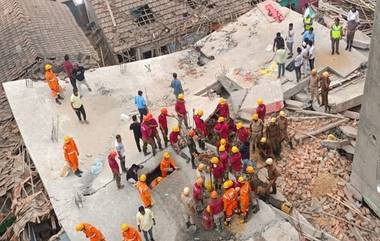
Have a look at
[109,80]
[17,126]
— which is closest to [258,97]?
[109,80]

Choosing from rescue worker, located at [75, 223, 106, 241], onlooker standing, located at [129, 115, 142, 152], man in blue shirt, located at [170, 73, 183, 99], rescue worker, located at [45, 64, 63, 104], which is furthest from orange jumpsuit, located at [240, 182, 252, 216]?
rescue worker, located at [45, 64, 63, 104]

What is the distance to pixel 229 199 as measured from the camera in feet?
53.8

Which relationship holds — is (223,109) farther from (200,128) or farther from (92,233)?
(92,233)

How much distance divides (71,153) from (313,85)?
8.82 m

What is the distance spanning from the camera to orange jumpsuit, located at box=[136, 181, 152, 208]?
17.1 metres

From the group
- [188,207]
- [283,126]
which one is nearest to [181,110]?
[283,126]

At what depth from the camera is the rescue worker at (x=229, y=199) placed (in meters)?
16.4

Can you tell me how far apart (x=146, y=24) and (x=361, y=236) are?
15.6 meters

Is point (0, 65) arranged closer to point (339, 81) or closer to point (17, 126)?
point (17, 126)

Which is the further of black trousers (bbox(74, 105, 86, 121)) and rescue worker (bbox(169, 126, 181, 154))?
black trousers (bbox(74, 105, 86, 121))

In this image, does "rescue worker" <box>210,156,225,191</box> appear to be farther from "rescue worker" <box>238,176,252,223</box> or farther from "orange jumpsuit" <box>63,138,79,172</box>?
"orange jumpsuit" <box>63,138,79,172</box>

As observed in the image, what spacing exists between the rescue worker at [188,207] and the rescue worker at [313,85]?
6.71 metres

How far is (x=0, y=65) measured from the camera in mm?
26391

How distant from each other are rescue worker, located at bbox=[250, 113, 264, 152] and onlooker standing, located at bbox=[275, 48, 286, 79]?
362 centimetres
